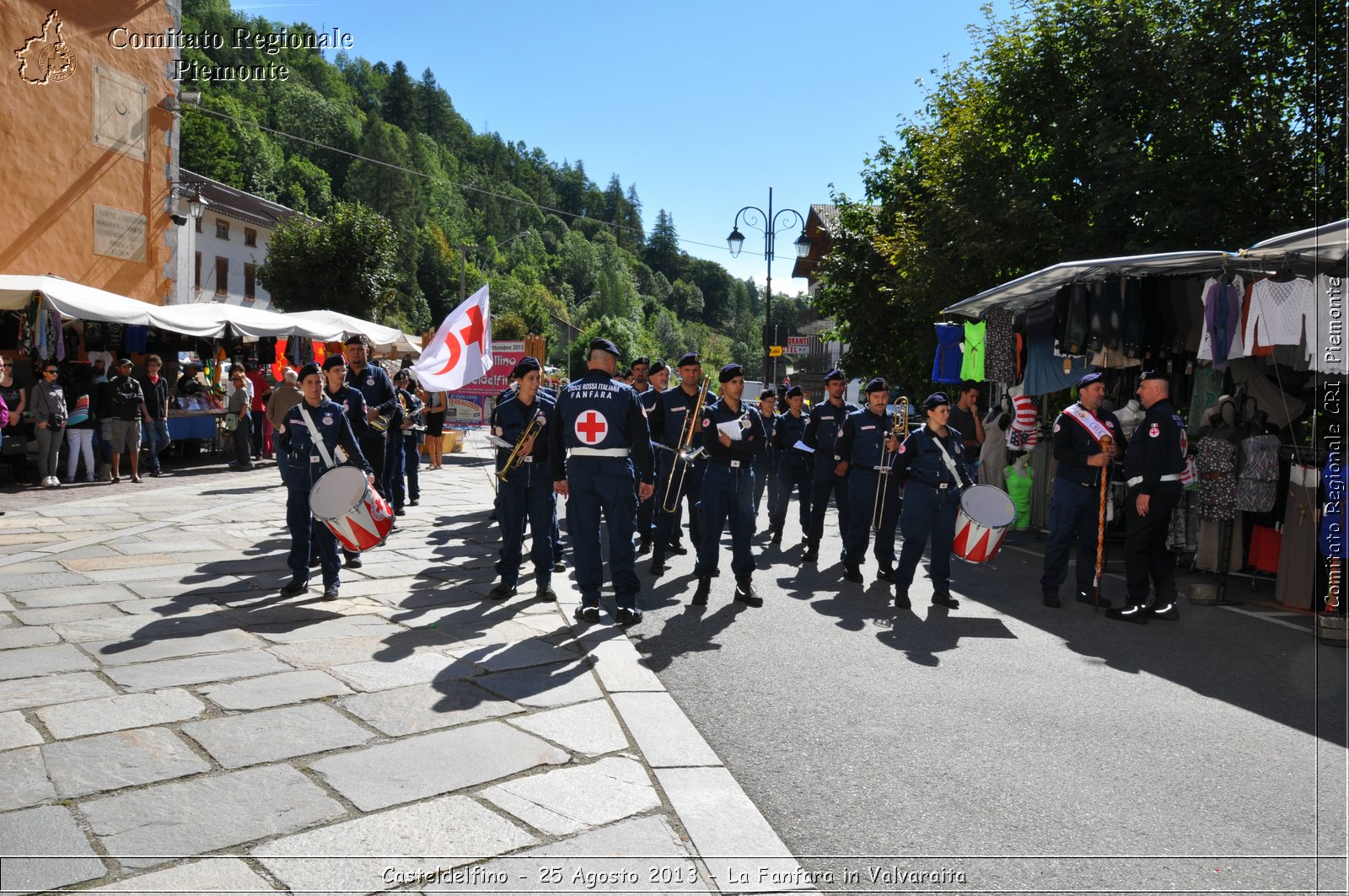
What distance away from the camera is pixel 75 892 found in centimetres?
302

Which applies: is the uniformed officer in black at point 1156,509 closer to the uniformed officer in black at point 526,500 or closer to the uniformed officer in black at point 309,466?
the uniformed officer in black at point 526,500

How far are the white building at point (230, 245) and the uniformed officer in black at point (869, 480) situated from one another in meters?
44.8

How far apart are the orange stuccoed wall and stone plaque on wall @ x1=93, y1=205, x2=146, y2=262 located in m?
0.02

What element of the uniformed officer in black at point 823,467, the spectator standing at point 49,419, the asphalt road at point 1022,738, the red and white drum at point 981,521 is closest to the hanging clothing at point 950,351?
the uniformed officer in black at point 823,467

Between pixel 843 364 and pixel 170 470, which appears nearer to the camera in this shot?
pixel 170 470

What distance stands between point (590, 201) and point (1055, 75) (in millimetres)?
154628

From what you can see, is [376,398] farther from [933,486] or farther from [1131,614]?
[1131,614]

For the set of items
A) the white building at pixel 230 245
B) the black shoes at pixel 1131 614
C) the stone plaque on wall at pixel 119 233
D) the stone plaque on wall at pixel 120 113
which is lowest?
the black shoes at pixel 1131 614

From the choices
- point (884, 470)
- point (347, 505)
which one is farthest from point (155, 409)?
point (884, 470)

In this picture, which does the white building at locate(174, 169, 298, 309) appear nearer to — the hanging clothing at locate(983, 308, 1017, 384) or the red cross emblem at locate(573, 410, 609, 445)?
the hanging clothing at locate(983, 308, 1017, 384)

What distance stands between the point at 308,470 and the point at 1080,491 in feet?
20.5

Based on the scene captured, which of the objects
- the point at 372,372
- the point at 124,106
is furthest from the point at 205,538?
the point at 124,106

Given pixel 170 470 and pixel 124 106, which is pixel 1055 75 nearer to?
pixel 170 470

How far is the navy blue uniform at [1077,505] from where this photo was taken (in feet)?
26.9
